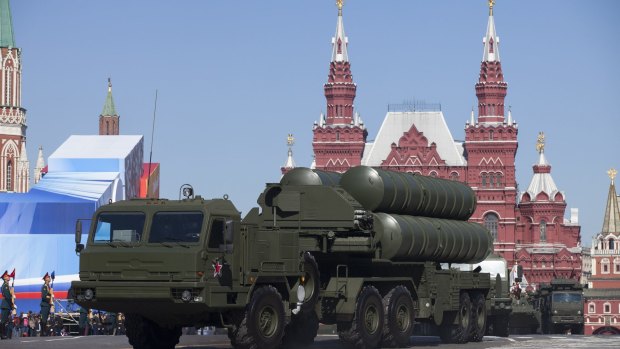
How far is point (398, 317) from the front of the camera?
82.6 feet

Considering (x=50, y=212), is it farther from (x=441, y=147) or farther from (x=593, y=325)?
(x=593, y=325)

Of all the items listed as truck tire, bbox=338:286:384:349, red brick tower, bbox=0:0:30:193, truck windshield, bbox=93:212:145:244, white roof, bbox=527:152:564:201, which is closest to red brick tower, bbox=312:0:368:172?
white roof, bbox=527:152:564:201

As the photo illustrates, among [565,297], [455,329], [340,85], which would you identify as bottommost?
[455,329]

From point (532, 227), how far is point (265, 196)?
4943 inches

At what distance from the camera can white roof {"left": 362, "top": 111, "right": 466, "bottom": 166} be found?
147 meters

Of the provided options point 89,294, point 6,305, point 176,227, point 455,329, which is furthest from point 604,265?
point 89,294

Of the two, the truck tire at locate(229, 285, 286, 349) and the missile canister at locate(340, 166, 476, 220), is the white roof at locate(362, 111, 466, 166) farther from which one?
the truck tire at locate(229, 285, 286, 349)

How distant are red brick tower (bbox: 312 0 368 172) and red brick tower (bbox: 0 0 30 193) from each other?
107 ft

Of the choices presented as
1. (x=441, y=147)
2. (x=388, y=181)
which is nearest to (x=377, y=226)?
(x=388, y=181)

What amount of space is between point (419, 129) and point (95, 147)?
54.3m

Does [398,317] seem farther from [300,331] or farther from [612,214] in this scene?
[612,214]

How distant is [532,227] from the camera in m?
147

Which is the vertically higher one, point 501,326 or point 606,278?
point 606,278

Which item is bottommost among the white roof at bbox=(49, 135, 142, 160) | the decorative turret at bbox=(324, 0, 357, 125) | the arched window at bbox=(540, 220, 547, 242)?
the arched window at bbox=(540, 220, 547, 242)
